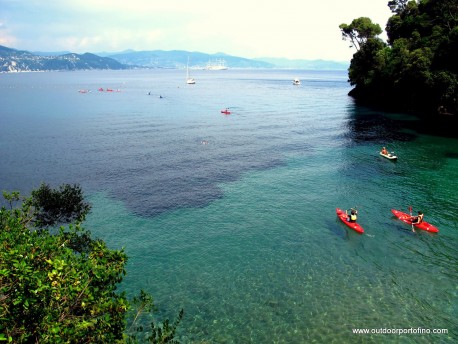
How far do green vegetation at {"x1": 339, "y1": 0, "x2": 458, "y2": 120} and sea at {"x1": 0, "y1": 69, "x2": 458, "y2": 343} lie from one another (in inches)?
532

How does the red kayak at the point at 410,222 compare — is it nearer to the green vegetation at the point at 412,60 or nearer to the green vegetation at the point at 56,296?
the green vegetation at the point at 56,296

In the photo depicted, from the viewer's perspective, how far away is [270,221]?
42688 millimetres

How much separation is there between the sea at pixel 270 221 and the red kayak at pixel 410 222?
3.23ft

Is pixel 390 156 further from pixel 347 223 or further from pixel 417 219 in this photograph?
pixel 347 223

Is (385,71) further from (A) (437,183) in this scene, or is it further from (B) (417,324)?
(B) (417,324)

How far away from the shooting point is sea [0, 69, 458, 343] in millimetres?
27516

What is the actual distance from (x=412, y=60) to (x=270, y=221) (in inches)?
3099

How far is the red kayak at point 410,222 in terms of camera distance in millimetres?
38694

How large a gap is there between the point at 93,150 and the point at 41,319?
65.5 m

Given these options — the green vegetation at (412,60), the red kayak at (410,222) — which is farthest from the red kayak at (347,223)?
the green vegetation at (412,60)

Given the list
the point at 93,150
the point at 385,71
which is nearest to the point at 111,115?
the point at 93,150

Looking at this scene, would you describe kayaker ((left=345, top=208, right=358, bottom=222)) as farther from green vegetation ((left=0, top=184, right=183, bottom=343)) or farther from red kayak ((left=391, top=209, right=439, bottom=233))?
green vegetation ((left=0, top=184, right=183, bottom=343))

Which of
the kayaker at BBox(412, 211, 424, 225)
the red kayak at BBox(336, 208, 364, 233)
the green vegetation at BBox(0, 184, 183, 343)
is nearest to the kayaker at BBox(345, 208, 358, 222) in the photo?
the red kayak at BBox(336, 208, 364, 233)

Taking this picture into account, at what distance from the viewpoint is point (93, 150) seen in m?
73.7
